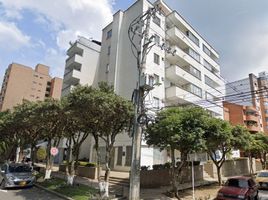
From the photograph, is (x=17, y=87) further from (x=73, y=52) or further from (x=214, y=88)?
(x=214, y=88)

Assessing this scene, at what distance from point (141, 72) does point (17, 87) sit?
6742 cm

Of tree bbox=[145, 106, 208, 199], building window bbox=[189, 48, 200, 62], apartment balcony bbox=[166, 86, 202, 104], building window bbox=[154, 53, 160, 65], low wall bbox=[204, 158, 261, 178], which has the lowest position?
low wall bbox=[204, 158, 261, 178]

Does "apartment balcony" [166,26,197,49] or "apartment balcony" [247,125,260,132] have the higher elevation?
"apartment balcony" [166,26,197,49]

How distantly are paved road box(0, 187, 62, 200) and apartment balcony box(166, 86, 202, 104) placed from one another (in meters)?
18.7

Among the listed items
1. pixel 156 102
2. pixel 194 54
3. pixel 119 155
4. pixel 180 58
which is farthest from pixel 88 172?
pixel 194 54

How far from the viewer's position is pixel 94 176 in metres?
20.7

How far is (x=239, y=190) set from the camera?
41.9 feet

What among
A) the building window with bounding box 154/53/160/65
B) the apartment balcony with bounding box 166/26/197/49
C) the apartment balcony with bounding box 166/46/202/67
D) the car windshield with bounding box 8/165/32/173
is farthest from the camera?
the apartment balcony with bounding box 166/26/197/49

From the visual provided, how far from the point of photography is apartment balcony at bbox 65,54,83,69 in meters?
36.8

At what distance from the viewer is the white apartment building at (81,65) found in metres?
36.5

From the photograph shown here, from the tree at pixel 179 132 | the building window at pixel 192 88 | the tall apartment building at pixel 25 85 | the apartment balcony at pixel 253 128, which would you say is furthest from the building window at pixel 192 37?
the tall apartment building at pixel 25 85

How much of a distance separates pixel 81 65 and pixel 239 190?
30.0 meters

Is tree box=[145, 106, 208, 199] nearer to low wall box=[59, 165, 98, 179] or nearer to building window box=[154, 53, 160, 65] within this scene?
low wall box=[59, 165, 98, 179]

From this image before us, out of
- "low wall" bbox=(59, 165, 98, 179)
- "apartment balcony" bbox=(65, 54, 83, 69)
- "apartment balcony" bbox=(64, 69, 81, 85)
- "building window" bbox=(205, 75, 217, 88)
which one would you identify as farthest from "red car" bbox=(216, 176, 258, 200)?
"apartment balcony" bbox=(65, 54, 83, 69)
